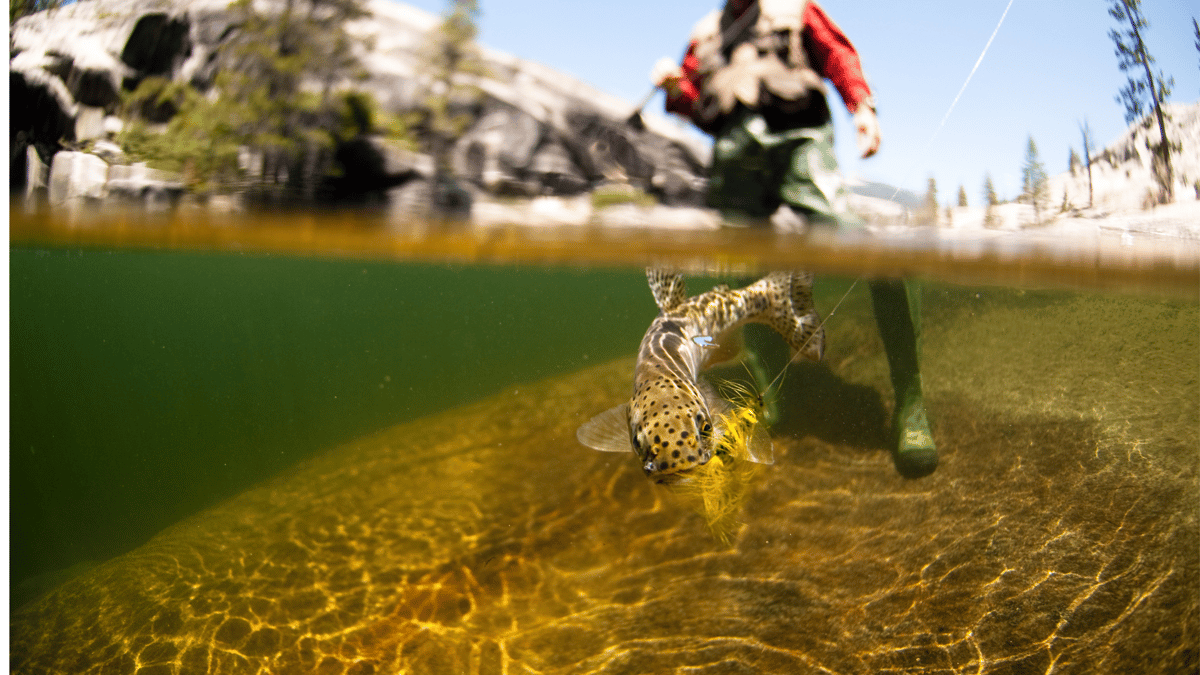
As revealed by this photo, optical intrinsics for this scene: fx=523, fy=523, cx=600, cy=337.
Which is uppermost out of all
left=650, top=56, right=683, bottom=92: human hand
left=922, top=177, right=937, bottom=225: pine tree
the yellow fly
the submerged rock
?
left=650, top=56, right=683, bottom=92: human hand

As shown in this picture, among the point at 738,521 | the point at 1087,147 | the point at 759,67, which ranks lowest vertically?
the point at 738,521

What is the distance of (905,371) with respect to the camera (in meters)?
5.52

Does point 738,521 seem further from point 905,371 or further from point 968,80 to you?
point 968,80

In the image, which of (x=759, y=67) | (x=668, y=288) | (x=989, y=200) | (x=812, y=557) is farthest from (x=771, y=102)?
(x=812, y=557)

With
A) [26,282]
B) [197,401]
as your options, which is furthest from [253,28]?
[197,401]

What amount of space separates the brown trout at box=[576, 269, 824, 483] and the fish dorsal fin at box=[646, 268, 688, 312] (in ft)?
0.03

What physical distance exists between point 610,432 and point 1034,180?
298cm

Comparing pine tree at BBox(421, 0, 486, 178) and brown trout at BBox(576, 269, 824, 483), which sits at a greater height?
pine tree at BBox(421, 0, 486, 178)

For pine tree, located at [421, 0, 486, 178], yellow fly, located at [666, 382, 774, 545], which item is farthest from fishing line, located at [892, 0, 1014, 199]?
pine tree, located at [421, 0, 486, 178]

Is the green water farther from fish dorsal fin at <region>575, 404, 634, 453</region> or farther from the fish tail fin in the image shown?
fish dorsal fin at <region>575, 404, 634, 453</region>

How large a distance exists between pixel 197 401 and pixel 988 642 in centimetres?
1593

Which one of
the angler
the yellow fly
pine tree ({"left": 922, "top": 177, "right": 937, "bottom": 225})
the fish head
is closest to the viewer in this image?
the angler

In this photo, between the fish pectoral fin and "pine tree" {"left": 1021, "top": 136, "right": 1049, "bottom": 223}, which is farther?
the fish pectoral fin

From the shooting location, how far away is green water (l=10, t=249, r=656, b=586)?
26.8 feet
